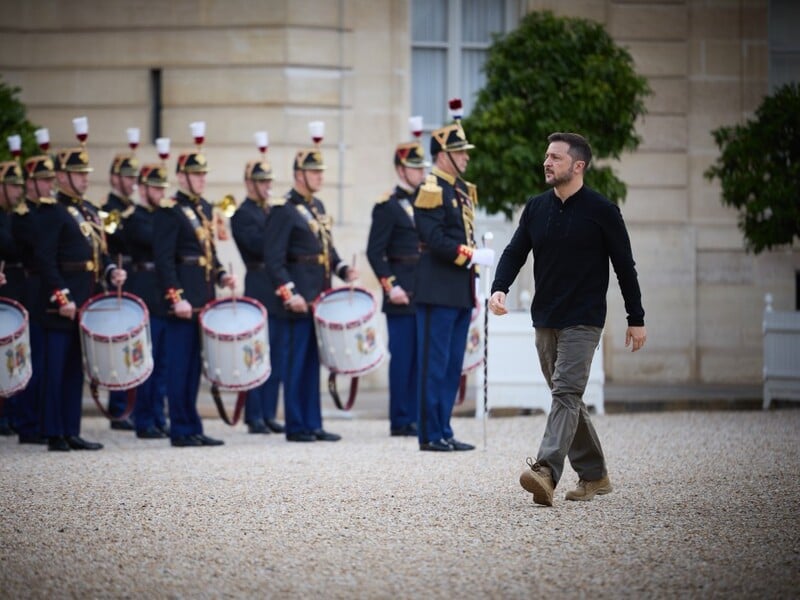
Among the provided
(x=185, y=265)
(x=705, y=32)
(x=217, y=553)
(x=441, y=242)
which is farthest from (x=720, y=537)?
(x=705, y=32)

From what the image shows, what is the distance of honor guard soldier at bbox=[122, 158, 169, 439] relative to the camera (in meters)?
13.8

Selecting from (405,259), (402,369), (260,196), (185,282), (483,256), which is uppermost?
(260,196)

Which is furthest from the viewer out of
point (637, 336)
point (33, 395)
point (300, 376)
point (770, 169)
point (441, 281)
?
point (770, 169)

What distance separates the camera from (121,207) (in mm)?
14789

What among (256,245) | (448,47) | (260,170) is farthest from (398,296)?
(448,47)

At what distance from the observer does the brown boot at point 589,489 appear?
914 cm

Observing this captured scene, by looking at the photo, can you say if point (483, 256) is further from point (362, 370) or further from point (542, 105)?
point (542, 105)

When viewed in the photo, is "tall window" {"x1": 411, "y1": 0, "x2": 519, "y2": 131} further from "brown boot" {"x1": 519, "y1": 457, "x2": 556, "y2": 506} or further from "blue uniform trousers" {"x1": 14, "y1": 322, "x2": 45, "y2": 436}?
"brown boot" {"x1": 519, "y1": 457, "x2": 556, "y2": 506}

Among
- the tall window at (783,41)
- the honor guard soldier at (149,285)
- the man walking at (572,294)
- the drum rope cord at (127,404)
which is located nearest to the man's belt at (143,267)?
the honor guard soldier at (149,285)

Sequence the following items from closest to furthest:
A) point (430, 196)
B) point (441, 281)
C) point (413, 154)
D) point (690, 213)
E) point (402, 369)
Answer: point (430, 196) → point (441, 281) → point (413, 154) → point (402, 369) → point (690, 213)

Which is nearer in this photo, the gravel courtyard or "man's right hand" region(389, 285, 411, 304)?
the gravel courtyard

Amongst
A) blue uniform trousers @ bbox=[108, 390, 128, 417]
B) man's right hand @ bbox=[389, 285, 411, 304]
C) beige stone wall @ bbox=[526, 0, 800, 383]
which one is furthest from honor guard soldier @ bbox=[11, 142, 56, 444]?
beige stone wall @ bbox=[526, 0, 800, 383]

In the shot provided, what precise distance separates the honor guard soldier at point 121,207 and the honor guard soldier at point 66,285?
178cm

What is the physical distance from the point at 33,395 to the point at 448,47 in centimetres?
868
